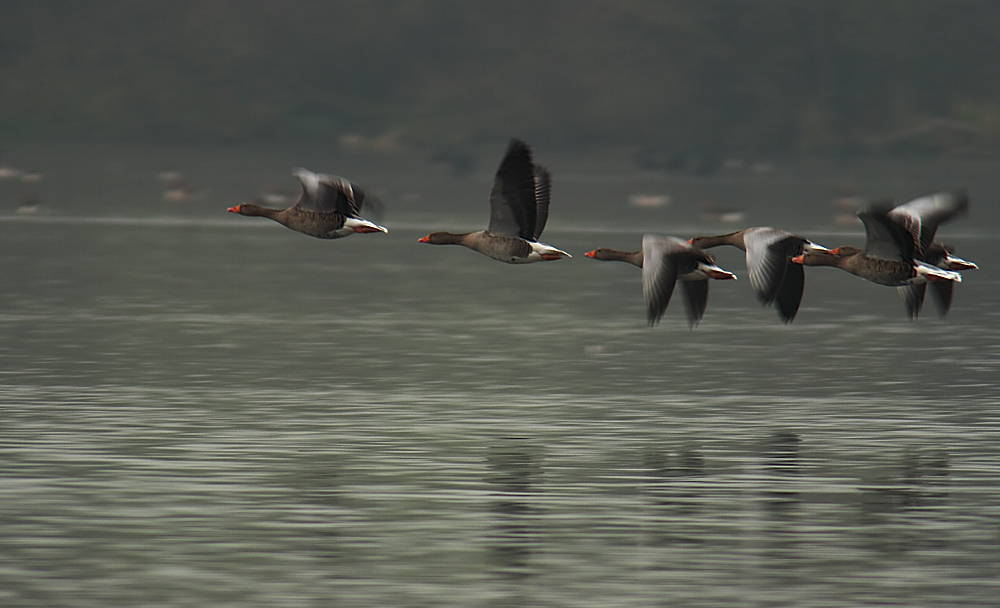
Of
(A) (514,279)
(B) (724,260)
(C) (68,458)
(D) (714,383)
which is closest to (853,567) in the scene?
(C) (68,458)

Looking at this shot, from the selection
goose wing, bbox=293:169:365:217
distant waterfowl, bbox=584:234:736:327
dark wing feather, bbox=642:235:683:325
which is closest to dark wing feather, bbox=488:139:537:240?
distant waterfowl, bbox=584:234:736:327

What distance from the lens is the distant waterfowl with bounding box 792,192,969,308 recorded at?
1233 inches

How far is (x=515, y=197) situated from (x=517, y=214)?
36cm

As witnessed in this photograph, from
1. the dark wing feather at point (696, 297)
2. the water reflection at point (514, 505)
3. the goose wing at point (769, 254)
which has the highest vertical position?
the goose wing at point (769, 254)

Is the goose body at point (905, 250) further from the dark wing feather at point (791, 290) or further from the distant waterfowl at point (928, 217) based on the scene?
the dark wing feather at point (791, 290)

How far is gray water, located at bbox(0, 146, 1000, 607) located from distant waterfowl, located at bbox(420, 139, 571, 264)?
3.56m

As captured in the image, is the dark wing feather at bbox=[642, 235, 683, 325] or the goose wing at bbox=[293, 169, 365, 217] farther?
the goose wing at bbox=[293, 169, 365, 217]

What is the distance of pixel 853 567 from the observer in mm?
27234

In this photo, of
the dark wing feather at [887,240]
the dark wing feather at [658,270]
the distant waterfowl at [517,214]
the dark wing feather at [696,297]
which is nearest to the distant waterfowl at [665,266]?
the dark wing feather at [658,270]

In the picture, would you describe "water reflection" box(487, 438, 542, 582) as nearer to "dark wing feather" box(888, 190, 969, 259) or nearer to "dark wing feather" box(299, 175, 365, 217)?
"dark wing feather" box(299, 175, 365, 217)

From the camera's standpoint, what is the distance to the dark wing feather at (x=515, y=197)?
3116cm

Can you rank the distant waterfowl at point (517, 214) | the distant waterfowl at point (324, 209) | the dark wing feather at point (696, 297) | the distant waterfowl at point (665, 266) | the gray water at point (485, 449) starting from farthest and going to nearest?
1. the dark wing feather at point (696, 297)
2. the distant waterfowl at point (324, 209)
3. the distant waterfowl at point (517, 214)
4. the distant waterfowl at point (665, 266)
5. the gray water at point (485, 449)

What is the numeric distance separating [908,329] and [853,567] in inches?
1286

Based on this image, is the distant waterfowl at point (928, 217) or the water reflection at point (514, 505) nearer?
the water reflection at point (514, 505)
